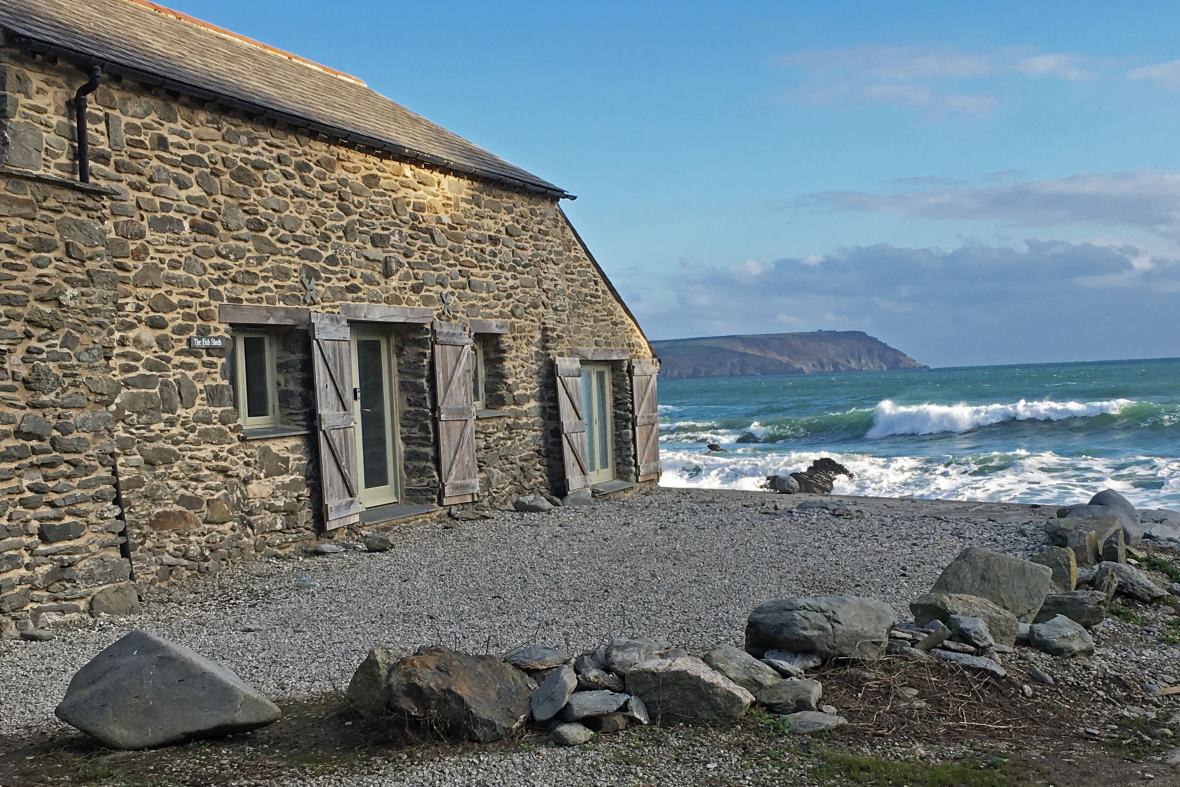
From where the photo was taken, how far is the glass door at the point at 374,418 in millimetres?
9945

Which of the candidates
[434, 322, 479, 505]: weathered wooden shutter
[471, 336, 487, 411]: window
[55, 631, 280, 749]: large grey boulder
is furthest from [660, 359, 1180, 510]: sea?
[55, 631, 280, 749]: large grey boulder

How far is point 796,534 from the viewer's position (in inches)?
379

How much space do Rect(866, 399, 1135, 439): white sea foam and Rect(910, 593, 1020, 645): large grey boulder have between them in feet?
88.0

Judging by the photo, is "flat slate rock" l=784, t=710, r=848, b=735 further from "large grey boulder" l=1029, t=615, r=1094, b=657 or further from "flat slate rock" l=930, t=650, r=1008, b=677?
"large grey boulder" l=1029, t=615, r=1094, b=657

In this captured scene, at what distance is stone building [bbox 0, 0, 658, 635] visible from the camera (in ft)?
21.5

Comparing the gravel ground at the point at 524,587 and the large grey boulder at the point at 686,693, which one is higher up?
the large grey boulder at the point at 686,693

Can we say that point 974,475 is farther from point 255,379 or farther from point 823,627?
point 823,627

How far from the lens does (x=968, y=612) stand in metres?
5.32

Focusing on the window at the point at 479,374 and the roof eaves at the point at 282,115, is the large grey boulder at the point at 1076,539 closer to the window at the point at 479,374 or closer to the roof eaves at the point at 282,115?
the window at the point at 479,374

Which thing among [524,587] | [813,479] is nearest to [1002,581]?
[524,587]

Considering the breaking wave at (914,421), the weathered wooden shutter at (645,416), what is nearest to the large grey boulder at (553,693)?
the weathered wooden shutter at (645,416)

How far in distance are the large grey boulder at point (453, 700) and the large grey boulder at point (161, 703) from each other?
69cm

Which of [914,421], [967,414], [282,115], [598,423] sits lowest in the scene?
[914,421]

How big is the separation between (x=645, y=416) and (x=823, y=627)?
9370 mm
